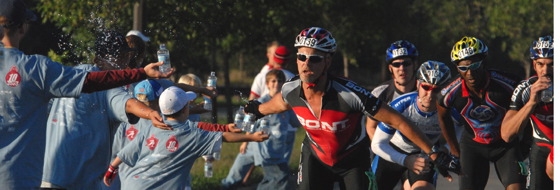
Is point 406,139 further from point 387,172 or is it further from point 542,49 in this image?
point 542,49

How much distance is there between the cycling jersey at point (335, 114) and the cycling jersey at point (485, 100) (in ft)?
5.26

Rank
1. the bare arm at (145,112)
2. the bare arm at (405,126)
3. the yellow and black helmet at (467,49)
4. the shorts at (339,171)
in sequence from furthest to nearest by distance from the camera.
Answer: the yellow and black helmet at (467,49) → the shorts at (339,171) → the bare arm at (405,126) → the bare arm at (145,112)

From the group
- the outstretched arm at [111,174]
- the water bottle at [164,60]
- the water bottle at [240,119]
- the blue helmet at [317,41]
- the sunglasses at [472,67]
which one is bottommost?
the outstretched arm at [111,174]

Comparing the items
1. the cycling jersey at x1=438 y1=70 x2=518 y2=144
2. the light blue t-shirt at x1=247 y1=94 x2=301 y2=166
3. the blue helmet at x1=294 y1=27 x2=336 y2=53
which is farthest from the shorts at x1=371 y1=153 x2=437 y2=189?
the light blue t-shirt at x1=247 y1=94 x2=301 y2=166

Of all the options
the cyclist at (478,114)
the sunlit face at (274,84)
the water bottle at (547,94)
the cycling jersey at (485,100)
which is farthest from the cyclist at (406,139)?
the sunlit face at (274,84)

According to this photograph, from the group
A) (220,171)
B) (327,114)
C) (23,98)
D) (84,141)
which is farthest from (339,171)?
(220,171)

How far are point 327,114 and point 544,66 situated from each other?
207 cm

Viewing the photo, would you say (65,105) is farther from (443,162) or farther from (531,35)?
(531,35)

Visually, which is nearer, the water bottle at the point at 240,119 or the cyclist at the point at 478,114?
the water bottle at the point at 240,119

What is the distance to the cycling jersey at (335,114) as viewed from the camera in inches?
392

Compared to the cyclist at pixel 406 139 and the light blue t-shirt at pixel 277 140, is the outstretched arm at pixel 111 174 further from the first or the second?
the light blue t-shirt at pixel 277 140

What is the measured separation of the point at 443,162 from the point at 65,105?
2828 millimetres

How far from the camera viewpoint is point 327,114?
10.2 m

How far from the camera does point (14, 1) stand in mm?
7930
